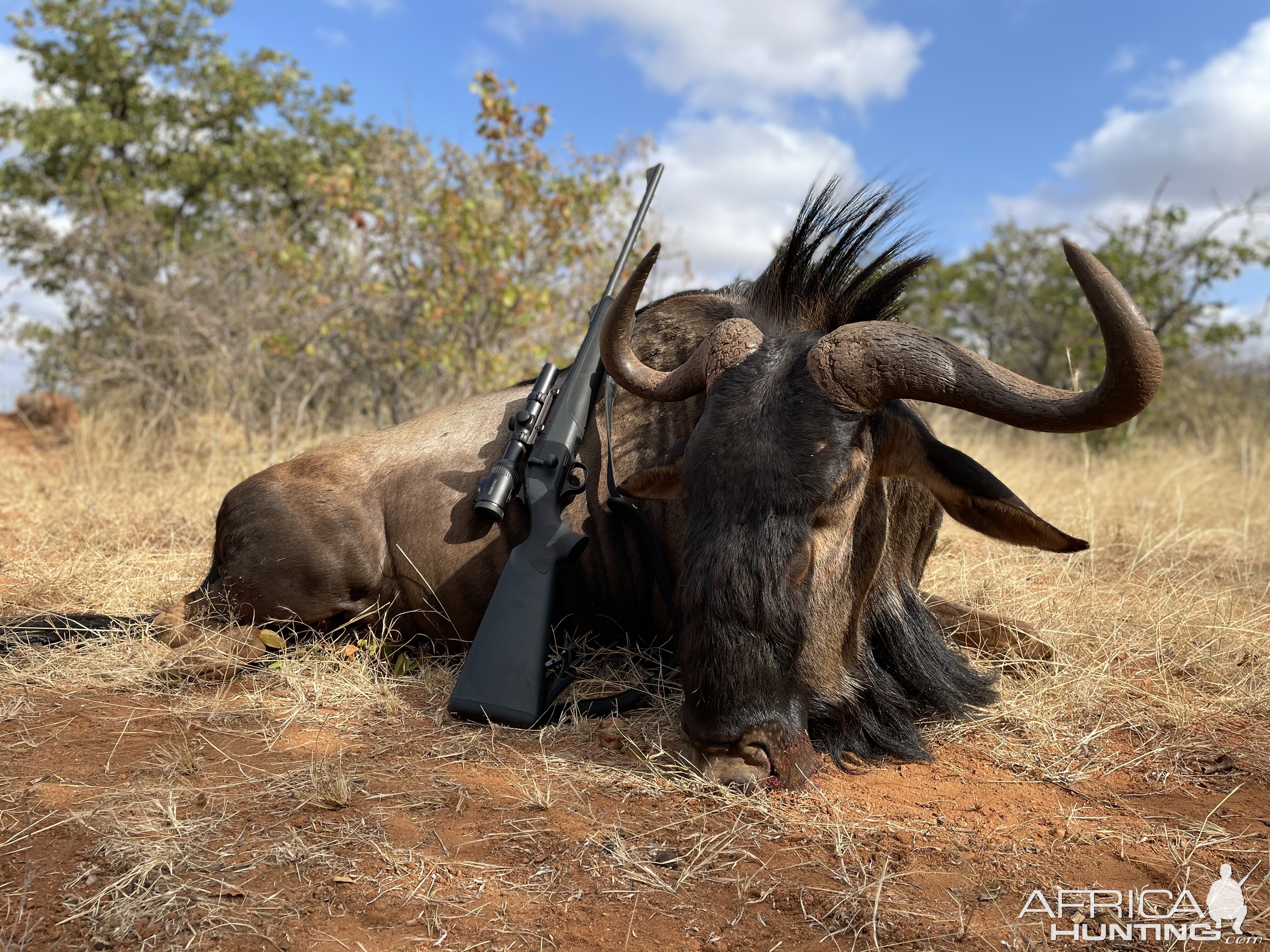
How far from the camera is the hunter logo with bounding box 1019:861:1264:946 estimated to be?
79.5 inches

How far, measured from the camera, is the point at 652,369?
340cm

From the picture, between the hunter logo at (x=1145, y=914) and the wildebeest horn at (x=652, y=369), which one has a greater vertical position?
the wildebeest horn at (x=652, y=369)

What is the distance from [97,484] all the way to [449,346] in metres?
3.35

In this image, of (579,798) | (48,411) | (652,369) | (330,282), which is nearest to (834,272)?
(652,369)

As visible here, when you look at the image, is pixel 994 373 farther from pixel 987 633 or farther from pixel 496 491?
pixel 496 491

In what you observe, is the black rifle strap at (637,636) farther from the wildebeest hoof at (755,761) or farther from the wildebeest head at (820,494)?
the wildebeest hoof at (755,761)

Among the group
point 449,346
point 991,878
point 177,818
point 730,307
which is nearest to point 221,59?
point 449,346

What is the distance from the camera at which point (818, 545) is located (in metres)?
2.75

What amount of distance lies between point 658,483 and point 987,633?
1731 mm

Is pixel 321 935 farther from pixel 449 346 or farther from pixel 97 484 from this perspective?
pixel 449 346

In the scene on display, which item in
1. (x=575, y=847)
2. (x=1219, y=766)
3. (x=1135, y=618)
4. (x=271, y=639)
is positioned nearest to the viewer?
(x=575, y=847)

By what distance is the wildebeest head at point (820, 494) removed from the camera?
8.45 ft

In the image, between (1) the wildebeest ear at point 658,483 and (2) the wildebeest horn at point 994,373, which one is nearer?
(2) the wildebeest horn at point 994,373

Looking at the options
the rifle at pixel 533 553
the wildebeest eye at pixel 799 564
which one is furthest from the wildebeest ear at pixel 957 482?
the rifle at pixel 533 553
